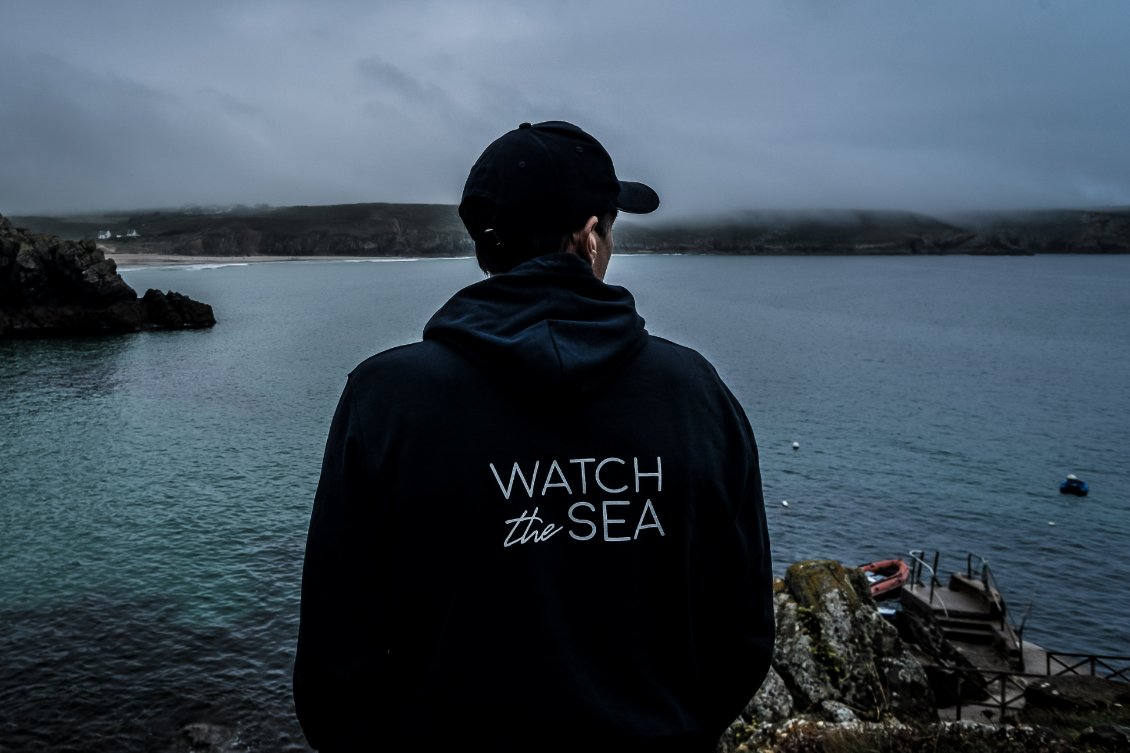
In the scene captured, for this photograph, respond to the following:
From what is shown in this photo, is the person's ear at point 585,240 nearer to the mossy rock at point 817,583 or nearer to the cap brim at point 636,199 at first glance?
the cap brim at point 636,199

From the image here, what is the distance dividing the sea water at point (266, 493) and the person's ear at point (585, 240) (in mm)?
18876

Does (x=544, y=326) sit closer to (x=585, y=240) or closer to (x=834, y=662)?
(x=585, y=240)

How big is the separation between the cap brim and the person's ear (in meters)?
0.23

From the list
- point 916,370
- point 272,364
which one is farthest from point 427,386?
point 916,370

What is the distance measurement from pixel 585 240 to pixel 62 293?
3839 inches

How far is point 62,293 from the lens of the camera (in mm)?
84625

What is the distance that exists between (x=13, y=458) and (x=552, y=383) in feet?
149

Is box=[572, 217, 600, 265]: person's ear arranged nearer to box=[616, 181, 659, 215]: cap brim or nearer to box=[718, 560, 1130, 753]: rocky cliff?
box=[616, 181, 659, 215]: cap brim

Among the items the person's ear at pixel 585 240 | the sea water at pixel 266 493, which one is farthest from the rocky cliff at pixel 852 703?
the sea water at pixel 266 493

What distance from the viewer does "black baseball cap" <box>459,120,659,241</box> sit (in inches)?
100

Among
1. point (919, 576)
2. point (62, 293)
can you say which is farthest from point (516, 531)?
point (62, 293)

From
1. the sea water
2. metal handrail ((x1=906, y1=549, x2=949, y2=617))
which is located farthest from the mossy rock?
metal handrail ((x1=906, y1=549, x2=949, y2=617))

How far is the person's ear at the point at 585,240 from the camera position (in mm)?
2637

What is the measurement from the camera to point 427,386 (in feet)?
7.50
